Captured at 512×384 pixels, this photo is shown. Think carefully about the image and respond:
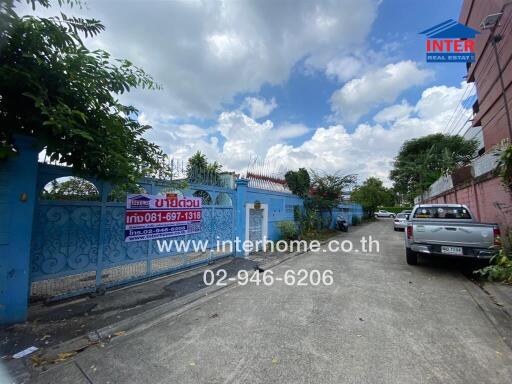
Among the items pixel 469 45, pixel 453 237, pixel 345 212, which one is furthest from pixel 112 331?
pixel 345 212

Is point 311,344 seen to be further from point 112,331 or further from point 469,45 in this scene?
point 469,45

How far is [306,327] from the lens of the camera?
294 cm

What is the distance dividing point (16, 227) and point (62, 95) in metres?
1.70

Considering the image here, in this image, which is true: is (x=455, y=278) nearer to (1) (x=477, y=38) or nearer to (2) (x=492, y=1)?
(2) (x=492, y=1)

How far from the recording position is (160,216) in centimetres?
471

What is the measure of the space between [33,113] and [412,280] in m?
7.17

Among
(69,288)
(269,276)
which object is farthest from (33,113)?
(269,276)

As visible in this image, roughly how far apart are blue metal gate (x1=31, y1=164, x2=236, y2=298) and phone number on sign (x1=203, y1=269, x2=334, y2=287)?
0.99m

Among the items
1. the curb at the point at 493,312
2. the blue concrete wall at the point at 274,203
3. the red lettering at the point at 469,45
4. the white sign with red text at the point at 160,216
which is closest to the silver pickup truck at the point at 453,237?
the curb at the point at 493,312

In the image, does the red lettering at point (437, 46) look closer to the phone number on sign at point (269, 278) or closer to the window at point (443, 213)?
the window at point (443, 213)

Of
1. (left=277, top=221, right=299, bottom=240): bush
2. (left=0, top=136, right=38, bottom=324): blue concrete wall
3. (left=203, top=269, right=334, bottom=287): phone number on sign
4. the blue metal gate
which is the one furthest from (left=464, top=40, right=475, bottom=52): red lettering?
(left=0, top=136, right=38, bottom=324): blue concrete wall

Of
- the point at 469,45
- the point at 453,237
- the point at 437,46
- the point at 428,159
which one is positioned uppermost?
the point at 469,45

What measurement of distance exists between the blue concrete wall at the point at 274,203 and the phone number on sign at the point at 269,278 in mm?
2456

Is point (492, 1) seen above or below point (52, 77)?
above
